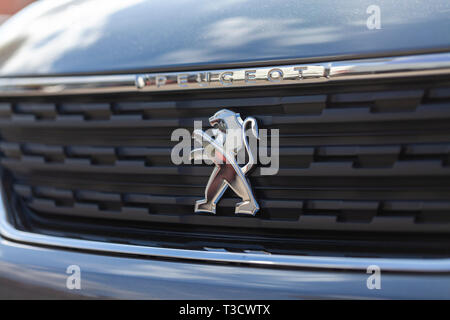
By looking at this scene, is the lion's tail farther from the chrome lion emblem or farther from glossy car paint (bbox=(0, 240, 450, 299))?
glossy car paint (bbox=(0, 240, 450, 299))

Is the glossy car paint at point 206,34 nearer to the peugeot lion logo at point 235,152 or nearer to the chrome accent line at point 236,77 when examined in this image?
the chrome accent line at point 236,77

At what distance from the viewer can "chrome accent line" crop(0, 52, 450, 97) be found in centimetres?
98

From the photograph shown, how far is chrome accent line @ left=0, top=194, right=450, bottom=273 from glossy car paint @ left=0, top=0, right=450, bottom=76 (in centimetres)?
48

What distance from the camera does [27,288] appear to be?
4.06 ft

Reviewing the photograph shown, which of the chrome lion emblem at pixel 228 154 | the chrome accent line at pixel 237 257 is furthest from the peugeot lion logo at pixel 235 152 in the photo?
the chrome accent line at pixel 237 257

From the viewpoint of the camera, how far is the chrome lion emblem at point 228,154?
1117 mm

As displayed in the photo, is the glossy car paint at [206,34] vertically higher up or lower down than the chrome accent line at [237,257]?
higher up

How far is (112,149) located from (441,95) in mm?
881

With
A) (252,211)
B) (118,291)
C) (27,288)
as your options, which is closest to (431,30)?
(252,211)

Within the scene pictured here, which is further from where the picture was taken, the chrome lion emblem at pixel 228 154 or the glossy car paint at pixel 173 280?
the chrome lion emblem at pixel 228 154

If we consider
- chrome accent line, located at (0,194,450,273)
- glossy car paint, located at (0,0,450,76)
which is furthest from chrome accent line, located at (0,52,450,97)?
chrome accent line, located at (0,194,450,273)

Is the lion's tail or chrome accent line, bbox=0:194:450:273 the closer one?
chrome accent line, bbox=0:194:450:273

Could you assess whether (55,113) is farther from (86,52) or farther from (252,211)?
(252,211)

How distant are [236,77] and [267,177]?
0.88 ft
